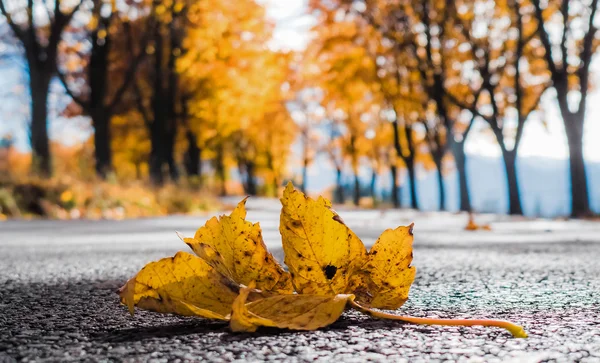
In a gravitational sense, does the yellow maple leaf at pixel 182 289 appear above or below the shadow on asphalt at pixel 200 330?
above

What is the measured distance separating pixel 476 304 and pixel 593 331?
0.43m

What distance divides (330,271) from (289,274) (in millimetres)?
102

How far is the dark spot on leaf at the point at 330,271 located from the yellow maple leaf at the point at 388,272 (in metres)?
0.07

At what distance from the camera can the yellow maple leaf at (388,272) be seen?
143 cm

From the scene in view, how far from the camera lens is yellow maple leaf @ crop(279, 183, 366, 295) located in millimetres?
1352

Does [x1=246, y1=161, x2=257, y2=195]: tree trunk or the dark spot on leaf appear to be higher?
[x1=246, y1=161, x2=257, y2=195]: tree trunk

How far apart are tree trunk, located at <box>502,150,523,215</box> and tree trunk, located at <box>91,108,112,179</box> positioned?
9.11 meters

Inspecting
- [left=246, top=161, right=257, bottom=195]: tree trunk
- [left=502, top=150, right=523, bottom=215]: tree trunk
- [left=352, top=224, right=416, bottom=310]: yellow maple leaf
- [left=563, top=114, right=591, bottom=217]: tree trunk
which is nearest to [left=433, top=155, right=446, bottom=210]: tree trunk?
[left=502, top=150, right=523, bottom=215]: tree trunk

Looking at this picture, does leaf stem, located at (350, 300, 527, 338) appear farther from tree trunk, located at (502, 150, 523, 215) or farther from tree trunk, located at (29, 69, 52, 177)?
tree trunk, located at (502, 150, 523, 215)

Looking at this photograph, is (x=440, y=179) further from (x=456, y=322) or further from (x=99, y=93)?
(x=456, y=322)

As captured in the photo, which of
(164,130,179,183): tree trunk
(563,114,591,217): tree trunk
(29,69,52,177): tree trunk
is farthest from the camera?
(164,130,179,183): tree trunk

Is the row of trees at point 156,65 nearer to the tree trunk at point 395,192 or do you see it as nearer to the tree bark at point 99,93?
the tree bark at point 99,93

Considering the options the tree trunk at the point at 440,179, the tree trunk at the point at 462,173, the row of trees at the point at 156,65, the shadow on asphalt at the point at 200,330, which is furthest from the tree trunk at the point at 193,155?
the shadow on asphalt at the point at 200,330

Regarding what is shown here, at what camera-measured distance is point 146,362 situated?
1.11m
